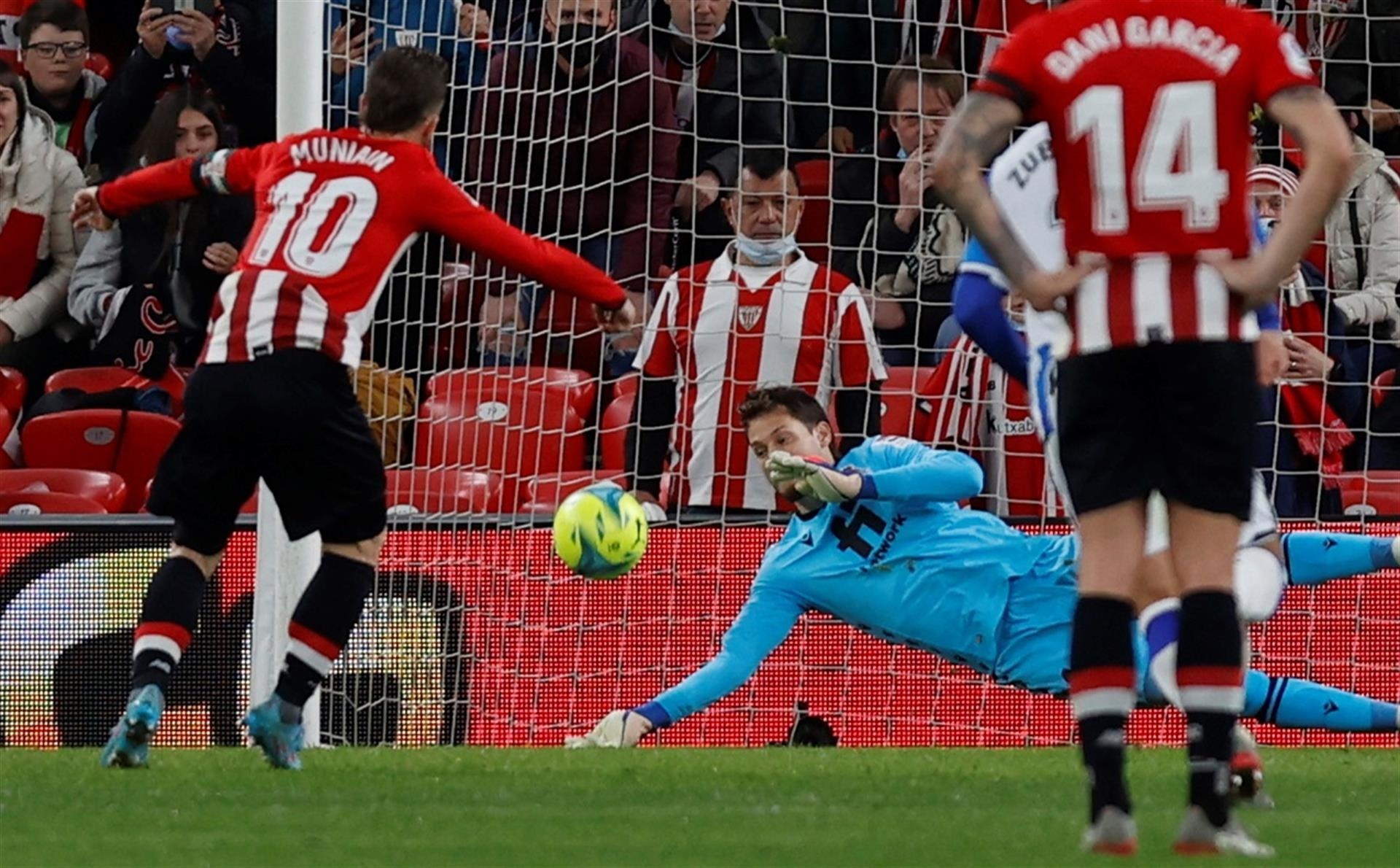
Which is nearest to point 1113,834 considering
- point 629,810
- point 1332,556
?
point 629,810

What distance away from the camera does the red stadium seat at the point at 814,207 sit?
10.4m

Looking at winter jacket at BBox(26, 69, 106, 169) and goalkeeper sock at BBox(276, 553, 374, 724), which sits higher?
winter jacket at BBox(26, 69, 106, 169)

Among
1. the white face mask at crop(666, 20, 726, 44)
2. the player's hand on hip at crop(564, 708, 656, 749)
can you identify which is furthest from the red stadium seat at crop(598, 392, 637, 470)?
the player's hand on hip at crop(564, 708, 656, 749)

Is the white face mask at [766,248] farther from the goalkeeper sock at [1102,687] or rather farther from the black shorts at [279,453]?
the goalkeeper sock at [1102,687]

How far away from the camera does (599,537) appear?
750 centimetres

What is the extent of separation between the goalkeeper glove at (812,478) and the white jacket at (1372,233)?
10.9 feet

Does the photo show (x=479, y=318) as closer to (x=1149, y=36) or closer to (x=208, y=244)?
(x=208, y=244)

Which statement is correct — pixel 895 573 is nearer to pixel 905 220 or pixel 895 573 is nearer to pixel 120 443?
pixel 905 220

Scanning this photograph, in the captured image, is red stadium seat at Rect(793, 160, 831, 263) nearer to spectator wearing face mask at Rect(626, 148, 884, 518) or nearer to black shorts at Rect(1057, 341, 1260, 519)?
spectator wearing face mask at Rect(626, 148, 884, 518)

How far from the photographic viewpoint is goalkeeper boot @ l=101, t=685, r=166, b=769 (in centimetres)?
656

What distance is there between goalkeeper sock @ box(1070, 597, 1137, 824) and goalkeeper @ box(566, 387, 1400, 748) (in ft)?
9.67

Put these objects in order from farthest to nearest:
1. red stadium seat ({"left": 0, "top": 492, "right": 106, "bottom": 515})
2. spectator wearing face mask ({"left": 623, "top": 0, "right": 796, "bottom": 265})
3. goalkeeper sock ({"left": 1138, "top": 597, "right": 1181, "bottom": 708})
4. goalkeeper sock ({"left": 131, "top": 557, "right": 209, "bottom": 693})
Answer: spectator wearing face mask ({"left": 623, "top": 0, "right": 796, "bottom": 265}) < red stadium seat ({"left": 0, "top": 492, "right": 106, "bottom": 515}) < goalkeeper sock ({"left": 131, "top": 557, "right": 209, "bottom": 693}) < goalkeeper sock ({"left": 1138, "top": 597, "right": 1181, "bottom": 708})

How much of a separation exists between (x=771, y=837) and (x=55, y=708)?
4.82 meters

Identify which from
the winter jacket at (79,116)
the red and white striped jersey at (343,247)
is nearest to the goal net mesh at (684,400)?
the winter jacket at (79,116)
